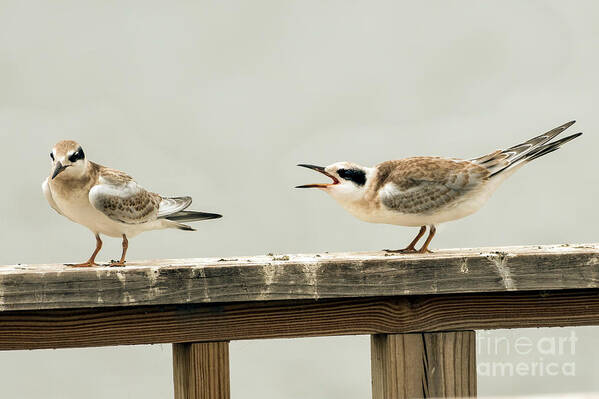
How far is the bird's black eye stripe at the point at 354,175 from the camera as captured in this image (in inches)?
195

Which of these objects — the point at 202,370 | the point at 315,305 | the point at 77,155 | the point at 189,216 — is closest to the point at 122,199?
the point at 77,155

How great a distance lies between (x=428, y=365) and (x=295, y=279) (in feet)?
2.40

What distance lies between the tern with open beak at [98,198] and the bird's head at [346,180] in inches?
27.6

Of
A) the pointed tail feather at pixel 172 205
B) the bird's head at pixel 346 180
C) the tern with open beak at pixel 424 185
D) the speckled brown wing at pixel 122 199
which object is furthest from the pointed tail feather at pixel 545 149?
the speckled brown wing at pixel 122 199

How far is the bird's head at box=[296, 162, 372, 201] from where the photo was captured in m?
4.94

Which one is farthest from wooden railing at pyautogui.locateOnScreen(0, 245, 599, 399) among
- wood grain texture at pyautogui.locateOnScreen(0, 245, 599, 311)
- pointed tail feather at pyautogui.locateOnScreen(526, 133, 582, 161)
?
pointed tail feather at pyautogui.locateOnScreen(526, 133, 582, 161)

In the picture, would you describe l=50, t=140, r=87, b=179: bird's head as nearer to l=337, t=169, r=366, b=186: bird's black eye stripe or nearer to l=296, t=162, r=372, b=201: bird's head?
l=296, t=162, r=372, b=201: bird's head

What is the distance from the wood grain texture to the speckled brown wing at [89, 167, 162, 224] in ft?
3.59

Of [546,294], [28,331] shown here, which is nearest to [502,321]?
[546,294]

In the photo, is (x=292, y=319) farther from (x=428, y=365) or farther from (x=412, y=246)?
(x=412, y=246)

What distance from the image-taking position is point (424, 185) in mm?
4898

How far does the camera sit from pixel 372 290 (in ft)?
12.5

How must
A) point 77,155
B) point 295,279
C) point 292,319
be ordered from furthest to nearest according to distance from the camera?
point 77,155
point 292,319
point 295,279

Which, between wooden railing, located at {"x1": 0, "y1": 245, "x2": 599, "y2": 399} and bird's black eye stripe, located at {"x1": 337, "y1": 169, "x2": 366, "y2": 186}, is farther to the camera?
bird's black eye stripe, located at {"x1": 337, "y1": 169, "x2": 366, "y2": 186}
